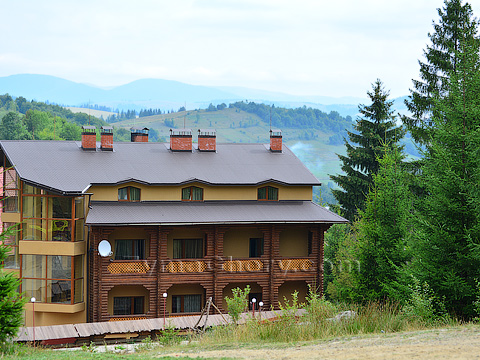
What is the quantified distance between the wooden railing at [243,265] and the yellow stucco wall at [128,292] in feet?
15.2

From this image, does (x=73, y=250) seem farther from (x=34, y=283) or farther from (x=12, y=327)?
(x=12, y=327)

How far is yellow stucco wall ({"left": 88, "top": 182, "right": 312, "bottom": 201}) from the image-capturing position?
33.2 m

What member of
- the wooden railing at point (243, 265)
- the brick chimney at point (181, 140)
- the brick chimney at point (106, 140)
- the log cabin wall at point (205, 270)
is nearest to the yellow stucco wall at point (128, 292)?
the log cabin wall at point (205, 270)

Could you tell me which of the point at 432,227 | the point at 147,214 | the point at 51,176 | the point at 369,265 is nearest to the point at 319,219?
the point at 369,265

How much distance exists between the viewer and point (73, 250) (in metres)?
31.4

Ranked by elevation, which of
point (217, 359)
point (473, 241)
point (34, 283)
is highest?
point (473, 241)

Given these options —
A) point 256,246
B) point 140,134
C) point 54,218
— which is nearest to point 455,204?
point 256,246

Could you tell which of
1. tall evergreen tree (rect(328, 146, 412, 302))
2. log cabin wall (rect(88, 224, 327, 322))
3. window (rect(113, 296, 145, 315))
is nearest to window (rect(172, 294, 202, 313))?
log cabin wall (rect(88, 224, 327, 322))

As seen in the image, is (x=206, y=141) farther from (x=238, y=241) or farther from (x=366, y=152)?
(x=366, y=152)

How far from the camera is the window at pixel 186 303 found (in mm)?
34625

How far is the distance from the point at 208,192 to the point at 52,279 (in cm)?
969

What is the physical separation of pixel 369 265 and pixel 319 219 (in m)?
4.79

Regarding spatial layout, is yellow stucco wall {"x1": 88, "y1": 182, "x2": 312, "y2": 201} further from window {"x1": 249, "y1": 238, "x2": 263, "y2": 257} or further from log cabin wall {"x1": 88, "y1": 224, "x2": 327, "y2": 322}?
window {"x1": 249, "y1": 238, "x2": 263, "y2": 257}

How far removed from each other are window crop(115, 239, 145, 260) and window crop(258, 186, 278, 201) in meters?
7.43
